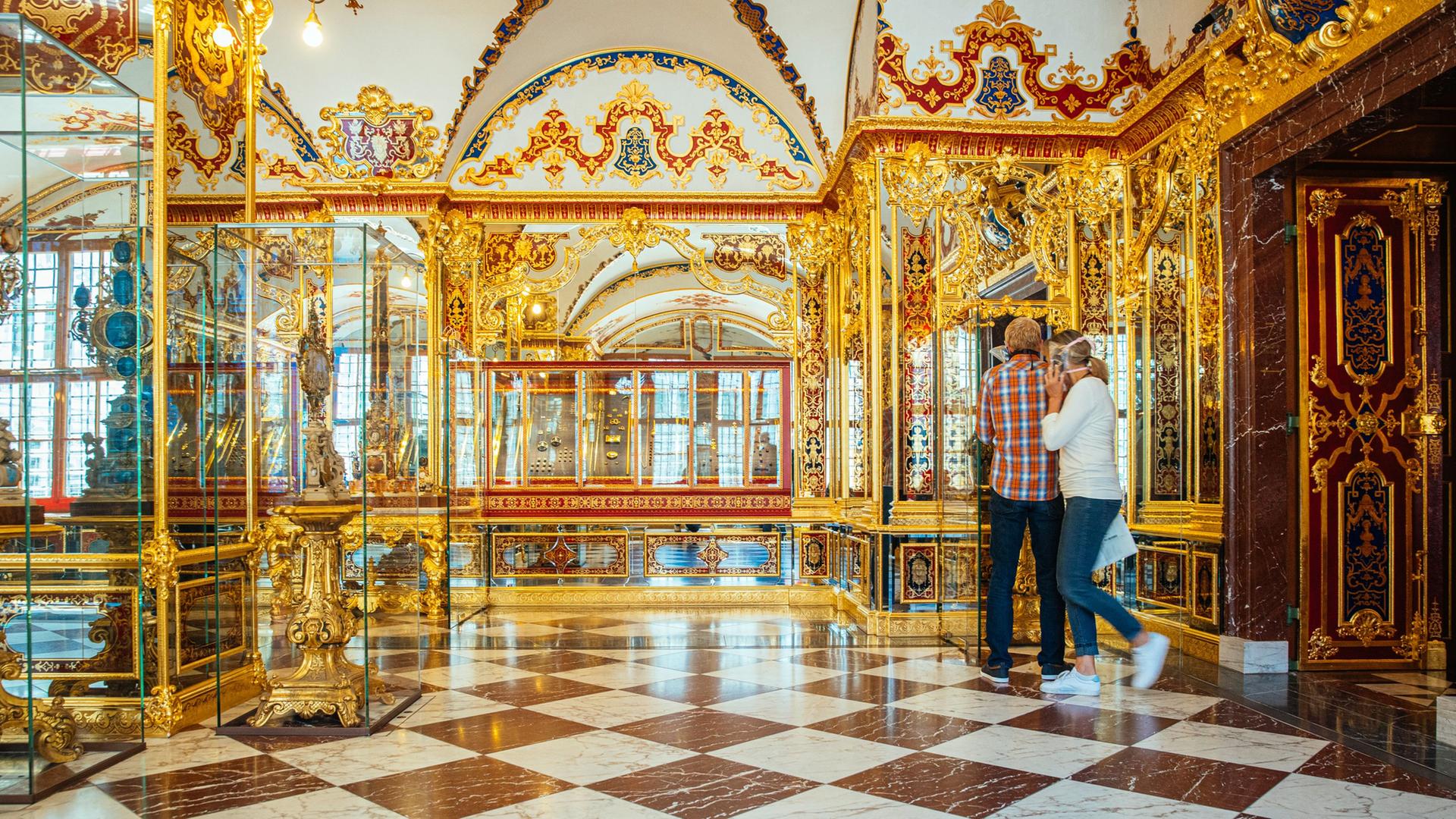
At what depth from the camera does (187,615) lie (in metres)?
4.39

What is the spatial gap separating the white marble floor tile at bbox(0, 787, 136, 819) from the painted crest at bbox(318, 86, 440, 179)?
5.74m

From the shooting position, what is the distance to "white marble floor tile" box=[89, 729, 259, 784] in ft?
12.0

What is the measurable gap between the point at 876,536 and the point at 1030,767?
3.37m

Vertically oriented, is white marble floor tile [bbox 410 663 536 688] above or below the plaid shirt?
below

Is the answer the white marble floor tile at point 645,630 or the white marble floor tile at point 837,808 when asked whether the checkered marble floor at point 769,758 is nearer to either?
the white marble floor tile at point 837,808

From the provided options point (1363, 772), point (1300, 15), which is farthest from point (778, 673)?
point (1300, 15)

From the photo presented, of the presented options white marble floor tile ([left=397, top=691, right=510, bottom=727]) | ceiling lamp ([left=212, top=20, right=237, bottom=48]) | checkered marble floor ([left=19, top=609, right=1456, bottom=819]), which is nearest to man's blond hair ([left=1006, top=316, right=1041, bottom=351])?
checkered marble floor ([left=19, top=609, right=1456, bottom=819])

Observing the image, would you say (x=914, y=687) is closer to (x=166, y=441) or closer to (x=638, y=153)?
(x=166, y=441)

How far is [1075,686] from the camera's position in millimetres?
4898

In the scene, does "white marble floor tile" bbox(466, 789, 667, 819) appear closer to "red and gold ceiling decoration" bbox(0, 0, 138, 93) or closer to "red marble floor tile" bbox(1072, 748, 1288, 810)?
"red marble floor tile" bbox(1072, 748, 1288, 810)

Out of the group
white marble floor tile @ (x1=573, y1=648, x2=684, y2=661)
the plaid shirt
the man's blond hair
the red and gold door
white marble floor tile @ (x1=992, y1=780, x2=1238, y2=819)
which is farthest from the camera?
white marble floor tile @ (x1=573, y1=648, x2=684, y2=661)

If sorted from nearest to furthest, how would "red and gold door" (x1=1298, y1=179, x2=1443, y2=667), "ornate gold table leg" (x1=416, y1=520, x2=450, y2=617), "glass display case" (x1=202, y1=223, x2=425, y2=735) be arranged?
"glass display case" (x1=202, y1=223, x2=425, y2=735), "red and gold door" (x1=1298, y1=179, x2=1443, y2=667), "ornate gold table leg" (x1=416, y1=520, x2=450, y2=617)

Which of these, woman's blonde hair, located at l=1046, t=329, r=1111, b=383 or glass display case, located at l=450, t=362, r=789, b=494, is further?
glass display case, located at l=450, t=362, r=789, b=494

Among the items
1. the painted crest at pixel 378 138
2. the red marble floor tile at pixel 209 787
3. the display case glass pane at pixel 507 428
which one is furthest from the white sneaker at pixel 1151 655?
the painted crest at pixel 378 138
